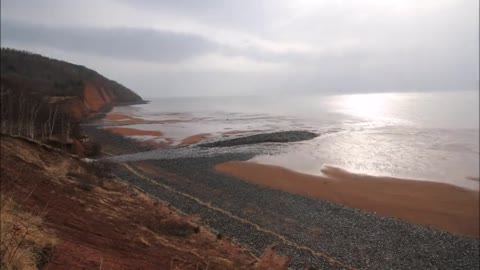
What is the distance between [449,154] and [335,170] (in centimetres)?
1549

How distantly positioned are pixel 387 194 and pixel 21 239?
20294 millimetres

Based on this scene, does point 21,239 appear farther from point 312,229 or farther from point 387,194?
point 387,194

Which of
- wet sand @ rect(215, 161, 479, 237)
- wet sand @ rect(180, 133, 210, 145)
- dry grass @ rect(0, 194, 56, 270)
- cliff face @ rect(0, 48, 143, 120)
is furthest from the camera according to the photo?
cliff face @ rect(0, 48, 143, 120)

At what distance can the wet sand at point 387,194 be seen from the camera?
57.1 ft

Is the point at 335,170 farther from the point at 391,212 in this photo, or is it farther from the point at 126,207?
the point at 126,207

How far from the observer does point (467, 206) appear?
750 inches

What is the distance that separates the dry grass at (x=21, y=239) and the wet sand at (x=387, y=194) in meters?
15.3

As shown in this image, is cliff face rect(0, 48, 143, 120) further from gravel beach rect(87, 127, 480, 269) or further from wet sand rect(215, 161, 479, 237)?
wet sand rect(215, 161, 479, 237)

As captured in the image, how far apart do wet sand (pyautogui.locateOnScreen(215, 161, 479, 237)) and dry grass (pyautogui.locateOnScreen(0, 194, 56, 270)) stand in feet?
50.1

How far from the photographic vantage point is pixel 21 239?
17.0 ft

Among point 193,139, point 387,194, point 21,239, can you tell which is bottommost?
point 387,194

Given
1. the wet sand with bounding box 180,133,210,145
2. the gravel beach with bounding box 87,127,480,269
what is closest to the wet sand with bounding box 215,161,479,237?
the gravel beach with bounding box 87,127,480,269

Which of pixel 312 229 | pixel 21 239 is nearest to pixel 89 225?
pixel 21 239

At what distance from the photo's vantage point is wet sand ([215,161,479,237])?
17.4 metres
